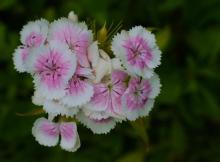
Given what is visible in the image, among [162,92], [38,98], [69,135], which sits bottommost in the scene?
[69,135]

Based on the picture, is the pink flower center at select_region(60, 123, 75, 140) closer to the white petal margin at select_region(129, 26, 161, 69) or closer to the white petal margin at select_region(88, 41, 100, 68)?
the white petal margin at select_region(88, 41, 100, 68)

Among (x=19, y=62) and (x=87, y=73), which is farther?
(x=19, y=62)

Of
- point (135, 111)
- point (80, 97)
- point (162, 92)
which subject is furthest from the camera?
point (162, 92)

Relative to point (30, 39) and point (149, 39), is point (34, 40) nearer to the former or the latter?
point (30, 39)

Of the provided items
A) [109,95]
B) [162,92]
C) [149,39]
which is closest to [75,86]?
[109,95]

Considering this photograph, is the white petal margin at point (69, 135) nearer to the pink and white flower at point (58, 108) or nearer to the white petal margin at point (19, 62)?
the pink and white flower at point (58, 108)
